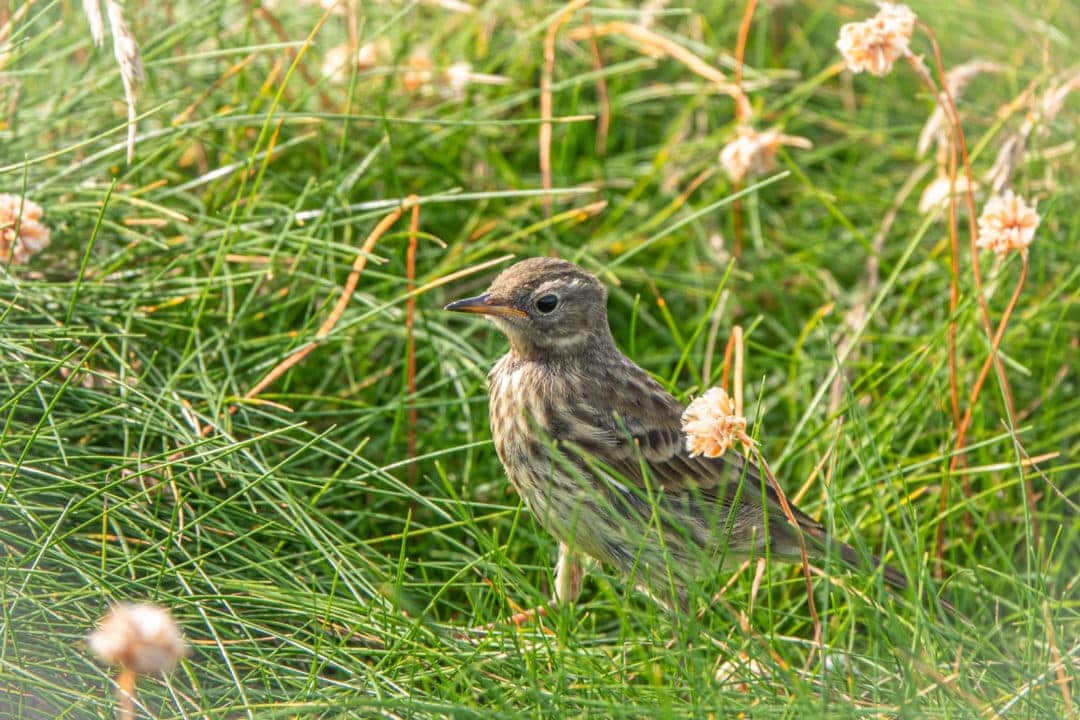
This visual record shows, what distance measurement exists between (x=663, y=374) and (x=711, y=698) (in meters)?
2.35

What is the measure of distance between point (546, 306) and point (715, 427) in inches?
47.5

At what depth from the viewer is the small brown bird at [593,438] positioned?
3750 millimetres

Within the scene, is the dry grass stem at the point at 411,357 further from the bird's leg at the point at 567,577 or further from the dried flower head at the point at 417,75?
the dried flower head at the point at 417,75

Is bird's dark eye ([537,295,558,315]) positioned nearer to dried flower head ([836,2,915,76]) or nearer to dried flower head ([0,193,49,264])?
dried flower head ([836,2,915,76])

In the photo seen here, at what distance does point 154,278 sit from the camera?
4.14m

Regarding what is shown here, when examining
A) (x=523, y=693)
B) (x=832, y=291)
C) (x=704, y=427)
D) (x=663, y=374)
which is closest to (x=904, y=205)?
(x=832, y=291)

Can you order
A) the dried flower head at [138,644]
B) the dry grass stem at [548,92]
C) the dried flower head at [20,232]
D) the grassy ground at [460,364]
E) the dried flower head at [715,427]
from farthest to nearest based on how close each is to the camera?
1. the dry grass stem at [548,92]
2. the dried flower head at [20,232]
3. the grassy ground at [460,364]
4. the dried flower head at [715,427]
5. the dried flower head at [138,644]

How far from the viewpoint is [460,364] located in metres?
4.62

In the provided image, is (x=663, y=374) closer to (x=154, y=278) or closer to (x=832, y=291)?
(x=832, y=291)

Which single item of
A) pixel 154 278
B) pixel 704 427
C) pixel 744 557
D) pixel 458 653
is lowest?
pixel 744 557

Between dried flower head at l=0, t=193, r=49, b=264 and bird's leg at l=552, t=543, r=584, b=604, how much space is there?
187cm

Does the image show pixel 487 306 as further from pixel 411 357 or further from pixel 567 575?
pixel 567 575

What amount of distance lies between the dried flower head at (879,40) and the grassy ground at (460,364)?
727 mm

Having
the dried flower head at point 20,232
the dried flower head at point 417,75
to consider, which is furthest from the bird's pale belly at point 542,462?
the dried flower head at point 417,75
